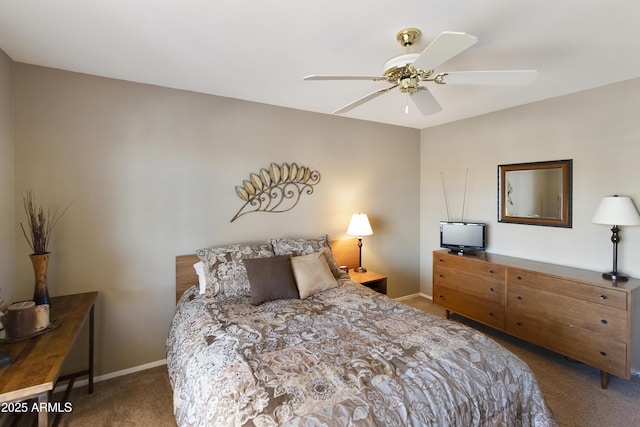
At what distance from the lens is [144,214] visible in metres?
2.61

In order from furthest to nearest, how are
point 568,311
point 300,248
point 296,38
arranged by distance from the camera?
point 300,248 → point 568,311 → point 296,38

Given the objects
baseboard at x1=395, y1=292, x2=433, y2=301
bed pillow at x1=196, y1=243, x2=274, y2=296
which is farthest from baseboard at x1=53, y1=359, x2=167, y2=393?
baseboard at x1=395, y1=292, x2=433, y2=301

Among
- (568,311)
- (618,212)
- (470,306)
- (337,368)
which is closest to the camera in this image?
(337,368)

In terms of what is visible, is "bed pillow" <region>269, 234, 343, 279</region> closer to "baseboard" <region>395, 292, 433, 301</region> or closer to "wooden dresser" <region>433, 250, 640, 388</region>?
"wooden dresser" <region>433, 250, 640, 388</region>

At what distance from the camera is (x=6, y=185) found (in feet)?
6.71

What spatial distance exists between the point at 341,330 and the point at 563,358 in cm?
243

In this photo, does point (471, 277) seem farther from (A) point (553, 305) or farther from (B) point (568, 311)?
(B) point (568, 311)

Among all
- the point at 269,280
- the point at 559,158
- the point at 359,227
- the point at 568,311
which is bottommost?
the point at 568,311

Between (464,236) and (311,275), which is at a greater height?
(464,236)

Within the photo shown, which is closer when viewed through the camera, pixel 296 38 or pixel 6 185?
pixel 296 38

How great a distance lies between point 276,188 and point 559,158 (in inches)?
116

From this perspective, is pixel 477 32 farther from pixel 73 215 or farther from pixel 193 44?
pixel 73 215

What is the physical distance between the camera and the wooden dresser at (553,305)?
228 centimetres

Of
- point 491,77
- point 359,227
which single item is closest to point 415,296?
point 359,227
